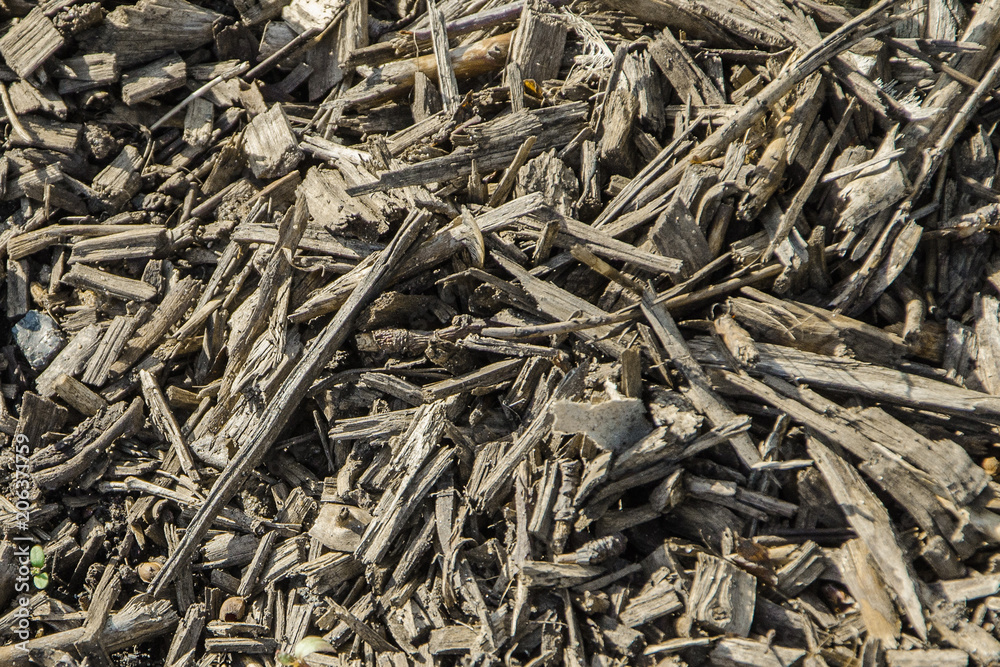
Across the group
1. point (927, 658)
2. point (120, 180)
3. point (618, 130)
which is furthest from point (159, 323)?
point (927, 658)

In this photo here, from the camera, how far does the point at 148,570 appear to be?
343 centimetres

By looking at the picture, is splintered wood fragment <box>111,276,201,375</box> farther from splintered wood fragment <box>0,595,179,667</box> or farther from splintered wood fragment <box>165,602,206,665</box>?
splintered wood fragment <box>165,602,206,665</box>

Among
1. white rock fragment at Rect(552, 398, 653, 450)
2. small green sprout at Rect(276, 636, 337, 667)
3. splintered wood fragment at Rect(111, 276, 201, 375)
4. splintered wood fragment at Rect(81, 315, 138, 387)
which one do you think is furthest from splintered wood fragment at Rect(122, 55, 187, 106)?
small green sprout at Rect(276, 636, 337, 667)

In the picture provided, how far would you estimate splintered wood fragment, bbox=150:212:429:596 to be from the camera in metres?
3.17

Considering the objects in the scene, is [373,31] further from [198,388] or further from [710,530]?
[710,530]

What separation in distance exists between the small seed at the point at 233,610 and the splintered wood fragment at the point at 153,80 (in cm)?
307

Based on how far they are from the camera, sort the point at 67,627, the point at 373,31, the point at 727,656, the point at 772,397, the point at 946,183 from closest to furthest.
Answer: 1. the point at 727,656
2. the point at 772,397
3. the point at 946,183
4. the point at 67,627
5. the point at 373,31

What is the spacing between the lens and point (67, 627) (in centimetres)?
343

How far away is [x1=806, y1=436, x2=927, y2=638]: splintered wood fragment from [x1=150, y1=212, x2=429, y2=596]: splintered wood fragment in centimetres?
215

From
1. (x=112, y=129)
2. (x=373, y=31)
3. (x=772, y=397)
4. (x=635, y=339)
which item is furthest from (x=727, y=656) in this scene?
(x=112, y=129)

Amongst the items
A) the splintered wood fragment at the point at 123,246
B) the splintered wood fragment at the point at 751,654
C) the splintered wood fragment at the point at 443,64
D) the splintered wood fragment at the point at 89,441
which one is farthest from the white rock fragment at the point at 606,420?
the splintered wood fragment at the point at 123,246

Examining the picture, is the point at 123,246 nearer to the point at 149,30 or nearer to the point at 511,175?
the point at 149,30

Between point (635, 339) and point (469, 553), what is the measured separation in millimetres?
1267

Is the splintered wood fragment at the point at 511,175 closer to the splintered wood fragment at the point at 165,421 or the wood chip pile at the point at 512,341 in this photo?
the wood chip pile at the point at 512,341
